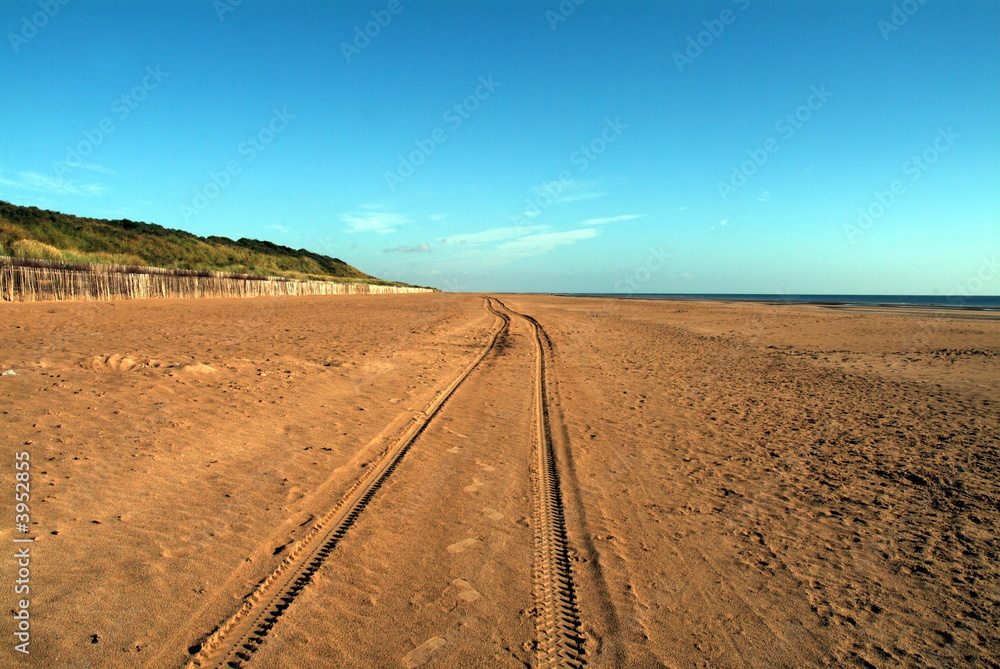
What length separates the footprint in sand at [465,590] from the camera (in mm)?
3055

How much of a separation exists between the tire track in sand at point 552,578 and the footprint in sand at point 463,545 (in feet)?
1.46

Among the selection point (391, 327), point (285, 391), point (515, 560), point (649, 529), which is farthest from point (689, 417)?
point (391, 327)

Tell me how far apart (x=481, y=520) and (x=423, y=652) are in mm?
1454

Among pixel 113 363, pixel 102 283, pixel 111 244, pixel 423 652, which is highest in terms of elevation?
pixel 111 244

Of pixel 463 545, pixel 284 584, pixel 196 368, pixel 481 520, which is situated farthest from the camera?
pixel 196 368

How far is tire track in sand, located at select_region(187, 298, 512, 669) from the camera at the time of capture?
255 centimetres

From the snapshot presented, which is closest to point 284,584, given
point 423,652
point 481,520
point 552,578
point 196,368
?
point 423,652

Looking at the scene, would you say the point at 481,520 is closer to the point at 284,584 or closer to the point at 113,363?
the point at 284,584

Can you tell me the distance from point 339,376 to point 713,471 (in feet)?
19.9

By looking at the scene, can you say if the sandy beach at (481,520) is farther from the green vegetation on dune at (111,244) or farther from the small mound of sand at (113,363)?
the green vegetation on dune at (111,244)

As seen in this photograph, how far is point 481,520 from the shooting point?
4.04m

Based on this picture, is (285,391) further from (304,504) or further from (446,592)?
(446,592)

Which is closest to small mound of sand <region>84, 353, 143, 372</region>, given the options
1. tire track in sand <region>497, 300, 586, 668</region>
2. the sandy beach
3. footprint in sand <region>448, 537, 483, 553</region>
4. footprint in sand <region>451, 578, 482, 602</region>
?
the sandy beach

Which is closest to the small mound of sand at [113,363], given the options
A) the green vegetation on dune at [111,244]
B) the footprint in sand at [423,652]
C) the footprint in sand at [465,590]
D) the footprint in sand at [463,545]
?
the footprint in sand at [463,545]
